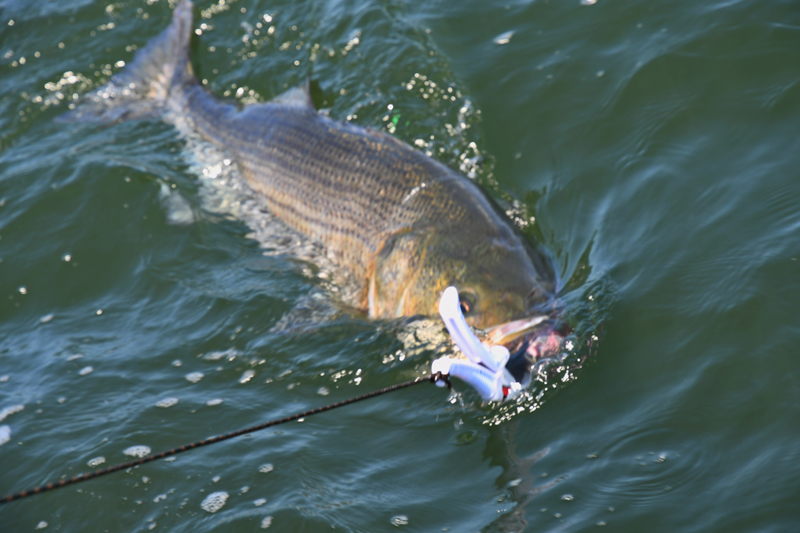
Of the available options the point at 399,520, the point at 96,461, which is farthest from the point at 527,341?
the point at 96,461

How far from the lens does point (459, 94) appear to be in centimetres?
609

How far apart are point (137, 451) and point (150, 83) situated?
434 centimetres

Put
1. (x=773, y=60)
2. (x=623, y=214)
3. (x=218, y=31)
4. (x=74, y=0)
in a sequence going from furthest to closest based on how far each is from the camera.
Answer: (x=74, y=0) < (x=218, y=31) < (x=773, y=60) < (x=623, y=214)

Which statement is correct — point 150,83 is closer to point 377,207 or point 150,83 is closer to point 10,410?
point 377,207

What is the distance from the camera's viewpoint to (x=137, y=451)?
3.67 metres

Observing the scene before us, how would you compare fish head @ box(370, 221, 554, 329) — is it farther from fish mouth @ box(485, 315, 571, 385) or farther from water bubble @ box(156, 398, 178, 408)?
water bubble @ box(156, 398, 178, 408)

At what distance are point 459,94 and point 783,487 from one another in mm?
4249

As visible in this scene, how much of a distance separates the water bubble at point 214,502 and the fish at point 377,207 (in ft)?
4.61

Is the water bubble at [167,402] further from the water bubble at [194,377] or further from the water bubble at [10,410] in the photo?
the water bubble at [10,410]

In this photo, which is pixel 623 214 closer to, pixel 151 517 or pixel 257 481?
pixel 257 481

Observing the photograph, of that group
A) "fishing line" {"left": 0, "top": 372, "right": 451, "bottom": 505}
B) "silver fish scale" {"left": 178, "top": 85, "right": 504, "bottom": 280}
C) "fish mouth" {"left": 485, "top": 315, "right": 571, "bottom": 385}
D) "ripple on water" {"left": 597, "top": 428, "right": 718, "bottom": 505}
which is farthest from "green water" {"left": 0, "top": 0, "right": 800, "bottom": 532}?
"fishing line" {"left": 0, "top": 372, "right": 451, "bottom": 505}

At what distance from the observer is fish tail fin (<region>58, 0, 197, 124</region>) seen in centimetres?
670

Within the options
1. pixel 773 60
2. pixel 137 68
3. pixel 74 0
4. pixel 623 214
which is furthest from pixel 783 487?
pixel 74 0

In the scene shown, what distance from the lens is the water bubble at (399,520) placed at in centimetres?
298
